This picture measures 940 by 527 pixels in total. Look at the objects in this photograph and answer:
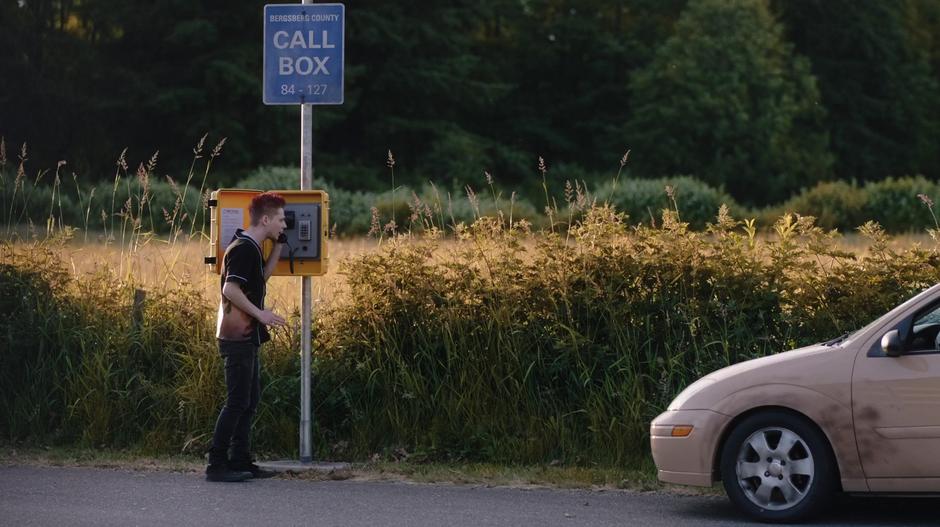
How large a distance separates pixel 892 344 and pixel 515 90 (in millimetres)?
60628

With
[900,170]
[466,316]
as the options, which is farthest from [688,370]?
[900,170]

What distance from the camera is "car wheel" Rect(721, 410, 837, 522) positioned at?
8078 millimetres

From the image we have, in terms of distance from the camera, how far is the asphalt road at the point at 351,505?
826 centimetres

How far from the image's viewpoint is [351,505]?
29.0ft

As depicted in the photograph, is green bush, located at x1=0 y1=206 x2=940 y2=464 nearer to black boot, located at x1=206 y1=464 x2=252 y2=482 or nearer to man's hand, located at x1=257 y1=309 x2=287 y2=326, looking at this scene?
black boot, located at x1=206 y1=464 x2=252 y2=482

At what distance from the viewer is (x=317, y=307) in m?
11.9

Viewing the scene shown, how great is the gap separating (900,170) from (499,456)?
62608mm

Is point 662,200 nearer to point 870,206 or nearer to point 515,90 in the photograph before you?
point 870,206

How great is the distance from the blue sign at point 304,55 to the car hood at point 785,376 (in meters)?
3.80

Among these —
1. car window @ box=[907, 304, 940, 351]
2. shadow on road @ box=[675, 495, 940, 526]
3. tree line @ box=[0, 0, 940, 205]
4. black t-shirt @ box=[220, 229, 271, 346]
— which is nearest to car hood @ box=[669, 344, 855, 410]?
car window @ box=[907, 304, 940, 351]

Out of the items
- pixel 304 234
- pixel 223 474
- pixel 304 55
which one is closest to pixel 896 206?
pixel 304 55

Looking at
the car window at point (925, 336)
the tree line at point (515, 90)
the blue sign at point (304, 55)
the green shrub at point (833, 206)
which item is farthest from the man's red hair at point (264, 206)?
the tree line at point (515, 90)

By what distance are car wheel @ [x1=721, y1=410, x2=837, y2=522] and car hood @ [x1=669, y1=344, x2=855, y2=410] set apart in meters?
0.20

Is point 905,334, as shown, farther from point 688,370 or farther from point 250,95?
point 250,95
